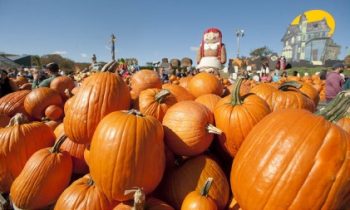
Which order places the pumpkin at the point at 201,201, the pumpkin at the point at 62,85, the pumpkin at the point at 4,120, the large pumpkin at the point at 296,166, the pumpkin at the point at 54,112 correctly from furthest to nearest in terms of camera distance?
the pumpkin at the point at 62,85 → the pumpkin at the point at 54,112 → the pumpkin at the point at 4,120 → the pumpkin at the point at 201,201 → the large pumpkin at the point at 296,166

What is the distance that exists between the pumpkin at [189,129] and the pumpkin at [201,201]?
0.86ft

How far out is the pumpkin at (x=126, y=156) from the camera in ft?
4.42

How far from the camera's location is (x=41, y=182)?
1.74 metres

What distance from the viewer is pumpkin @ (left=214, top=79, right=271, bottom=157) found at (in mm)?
1564

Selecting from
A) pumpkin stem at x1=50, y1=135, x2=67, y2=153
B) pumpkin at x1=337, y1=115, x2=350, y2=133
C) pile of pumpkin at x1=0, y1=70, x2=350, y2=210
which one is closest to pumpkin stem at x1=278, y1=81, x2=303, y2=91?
pile of pumpkin at x1=0, y1=70, x2=350, y2=210

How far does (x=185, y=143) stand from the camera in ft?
5.07

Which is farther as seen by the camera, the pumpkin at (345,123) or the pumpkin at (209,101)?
the pumpkin at (209,101)

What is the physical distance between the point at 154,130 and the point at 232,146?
1.72 ft

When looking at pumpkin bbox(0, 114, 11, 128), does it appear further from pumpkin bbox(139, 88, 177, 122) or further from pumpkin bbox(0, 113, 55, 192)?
pumpkin bbox(139, 88, 177, 122)

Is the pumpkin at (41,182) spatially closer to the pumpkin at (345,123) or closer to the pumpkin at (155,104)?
the pumpkin at (155,104)

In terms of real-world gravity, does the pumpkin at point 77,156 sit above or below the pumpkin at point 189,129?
below

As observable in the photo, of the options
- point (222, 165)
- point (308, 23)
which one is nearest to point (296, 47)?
point (308, 23)

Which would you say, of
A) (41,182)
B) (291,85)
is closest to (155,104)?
(41,182)

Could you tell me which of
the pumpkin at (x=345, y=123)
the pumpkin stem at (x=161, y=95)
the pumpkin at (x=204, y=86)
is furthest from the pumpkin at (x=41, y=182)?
the pumpkin at (x=345, y=123)
